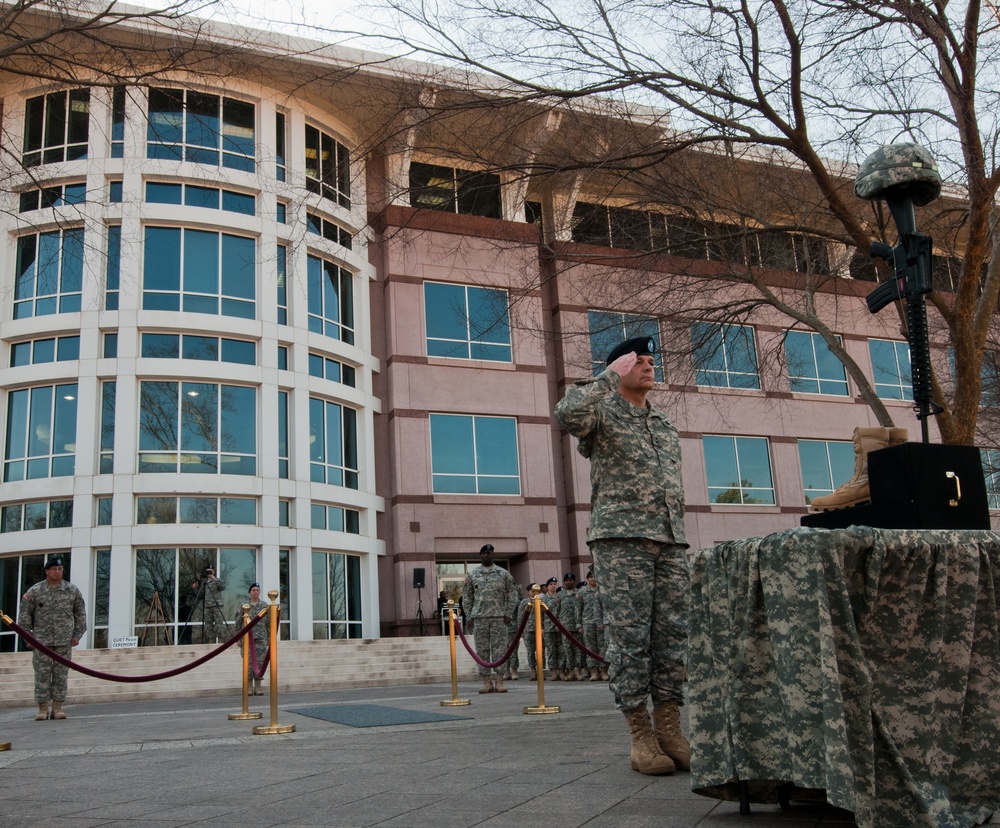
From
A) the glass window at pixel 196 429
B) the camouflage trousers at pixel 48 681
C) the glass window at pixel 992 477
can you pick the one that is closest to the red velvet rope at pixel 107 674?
the camouflage trousers at pixel 48 681

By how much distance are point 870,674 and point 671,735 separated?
1.70 m

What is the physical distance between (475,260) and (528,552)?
9.14 metres

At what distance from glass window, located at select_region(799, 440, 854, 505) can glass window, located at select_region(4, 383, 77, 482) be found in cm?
2291

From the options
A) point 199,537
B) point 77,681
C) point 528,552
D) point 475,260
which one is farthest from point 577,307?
point 77,681

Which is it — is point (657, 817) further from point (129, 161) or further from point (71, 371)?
point (129, 161)

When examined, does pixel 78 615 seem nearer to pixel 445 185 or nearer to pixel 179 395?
pixel 445 185

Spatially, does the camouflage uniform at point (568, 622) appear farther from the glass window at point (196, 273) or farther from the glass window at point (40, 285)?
the glass window at point (40, 285)

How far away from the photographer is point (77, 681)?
61.5 feet

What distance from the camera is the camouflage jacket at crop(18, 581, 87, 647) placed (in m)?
12.0

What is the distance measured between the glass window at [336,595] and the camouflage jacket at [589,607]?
10736mm

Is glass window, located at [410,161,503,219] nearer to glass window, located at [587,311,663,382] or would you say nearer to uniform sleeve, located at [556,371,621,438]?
glass window, located at [587,311,663,382]

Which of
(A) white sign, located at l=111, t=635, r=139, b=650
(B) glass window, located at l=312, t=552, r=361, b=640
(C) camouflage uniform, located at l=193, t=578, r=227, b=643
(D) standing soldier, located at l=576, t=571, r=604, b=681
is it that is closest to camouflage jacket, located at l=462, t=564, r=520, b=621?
(D) standing soldier, located at l=576, t=571, r=604, b=681

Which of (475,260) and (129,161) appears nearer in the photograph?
(129,161)

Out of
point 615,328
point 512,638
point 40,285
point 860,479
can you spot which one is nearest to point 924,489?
point 860,479
